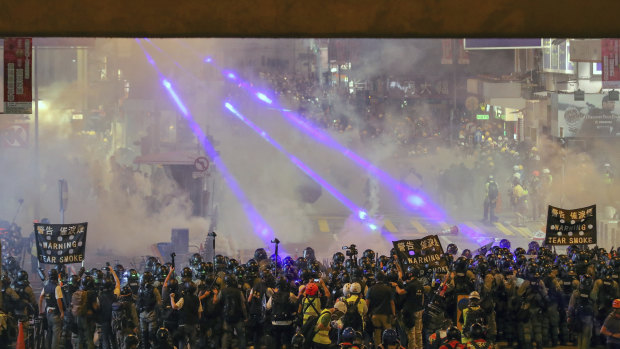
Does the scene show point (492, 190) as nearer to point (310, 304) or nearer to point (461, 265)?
point (461, 265)

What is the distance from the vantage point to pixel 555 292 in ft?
43.0

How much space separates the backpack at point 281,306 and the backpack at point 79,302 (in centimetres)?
258

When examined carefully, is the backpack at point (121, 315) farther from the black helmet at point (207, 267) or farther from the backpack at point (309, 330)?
the backpack at point (309, 330)

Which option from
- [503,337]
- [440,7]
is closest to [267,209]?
[503,337]

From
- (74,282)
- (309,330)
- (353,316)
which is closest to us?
(309,330)

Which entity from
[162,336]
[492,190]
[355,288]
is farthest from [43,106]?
[162,336]

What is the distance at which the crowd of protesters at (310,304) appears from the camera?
11.7 m

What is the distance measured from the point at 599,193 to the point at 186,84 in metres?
18.4

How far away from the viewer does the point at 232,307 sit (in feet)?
38.8

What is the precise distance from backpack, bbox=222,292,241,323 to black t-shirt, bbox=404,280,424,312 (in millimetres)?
2423

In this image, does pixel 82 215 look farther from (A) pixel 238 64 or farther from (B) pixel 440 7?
(B) pixel 440 7

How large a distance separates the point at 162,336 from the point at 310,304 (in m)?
2.81

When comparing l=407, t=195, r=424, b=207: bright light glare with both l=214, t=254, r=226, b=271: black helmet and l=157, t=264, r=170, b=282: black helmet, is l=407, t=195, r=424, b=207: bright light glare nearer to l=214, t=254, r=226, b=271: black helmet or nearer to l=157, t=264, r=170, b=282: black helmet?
l=214, t=254, r=226, b=271: black helmet

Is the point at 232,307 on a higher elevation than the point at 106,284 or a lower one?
lower
